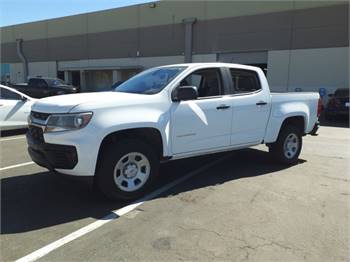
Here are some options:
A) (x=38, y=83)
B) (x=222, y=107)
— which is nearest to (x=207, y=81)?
(x=222, y=107)

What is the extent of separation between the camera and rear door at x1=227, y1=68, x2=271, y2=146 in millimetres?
6297

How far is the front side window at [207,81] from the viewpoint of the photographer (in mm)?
6023

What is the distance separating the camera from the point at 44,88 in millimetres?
21906

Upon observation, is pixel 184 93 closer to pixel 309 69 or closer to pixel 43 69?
pixel 309 69

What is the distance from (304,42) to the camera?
2392cm

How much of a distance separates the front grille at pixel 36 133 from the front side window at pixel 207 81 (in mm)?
2330

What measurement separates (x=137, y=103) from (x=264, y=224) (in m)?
2.24

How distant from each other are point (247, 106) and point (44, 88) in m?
17.9

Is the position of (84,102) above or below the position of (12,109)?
above

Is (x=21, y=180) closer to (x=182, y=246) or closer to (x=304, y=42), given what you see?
(x=182, y=246)

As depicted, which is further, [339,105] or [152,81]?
[339,105]

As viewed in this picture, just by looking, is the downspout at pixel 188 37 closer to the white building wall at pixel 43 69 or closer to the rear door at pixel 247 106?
the white building wall at pixel 43 69

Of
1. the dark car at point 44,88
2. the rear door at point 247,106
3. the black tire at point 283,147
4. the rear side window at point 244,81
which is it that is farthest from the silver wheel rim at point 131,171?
the dark car at point 44,88

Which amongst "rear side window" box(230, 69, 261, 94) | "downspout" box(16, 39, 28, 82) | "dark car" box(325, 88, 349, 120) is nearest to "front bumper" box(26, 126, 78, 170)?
"rear side window" box(230, 69, 261, 94)
